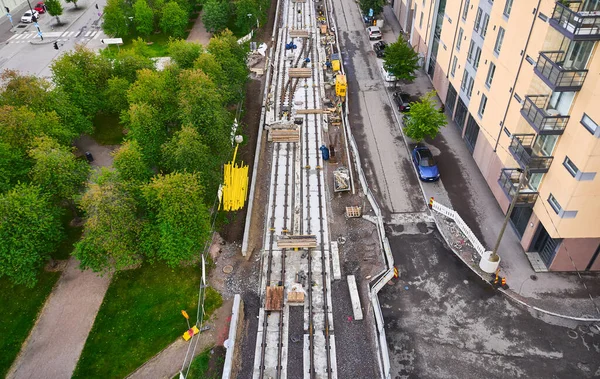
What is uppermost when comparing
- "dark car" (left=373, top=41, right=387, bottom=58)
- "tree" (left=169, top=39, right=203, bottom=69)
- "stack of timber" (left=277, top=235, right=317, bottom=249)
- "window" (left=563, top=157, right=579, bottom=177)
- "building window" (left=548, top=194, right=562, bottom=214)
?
"window" (left=563, top=157, right=579, bottom=177)

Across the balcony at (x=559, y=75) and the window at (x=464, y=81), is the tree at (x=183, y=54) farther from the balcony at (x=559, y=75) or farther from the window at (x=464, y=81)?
the balcony at (x=559, y=75)

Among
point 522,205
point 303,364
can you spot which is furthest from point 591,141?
point 303,364

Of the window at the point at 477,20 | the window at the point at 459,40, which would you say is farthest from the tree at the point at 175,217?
the window at the point at 459,40

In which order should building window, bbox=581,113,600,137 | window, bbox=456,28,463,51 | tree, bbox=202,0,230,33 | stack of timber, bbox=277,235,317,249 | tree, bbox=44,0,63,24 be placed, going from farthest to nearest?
tree, bbox=44,0,63,24, tree, bbox=202,0,230,33, window, bbox=456,28,463,51, stack of timber, bbox=277,235,317,249, building window, bbox=581,113,600,137

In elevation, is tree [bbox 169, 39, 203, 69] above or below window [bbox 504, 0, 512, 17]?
below

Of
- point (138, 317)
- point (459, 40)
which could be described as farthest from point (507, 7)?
point (138, 317)

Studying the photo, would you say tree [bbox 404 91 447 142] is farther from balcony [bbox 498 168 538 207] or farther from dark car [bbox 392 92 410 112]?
balcony [bbox 498 168 538 207]

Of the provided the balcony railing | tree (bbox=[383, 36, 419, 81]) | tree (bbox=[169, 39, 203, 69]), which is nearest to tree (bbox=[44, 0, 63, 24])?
tree (bbox=[169, 39, 203, 69])
